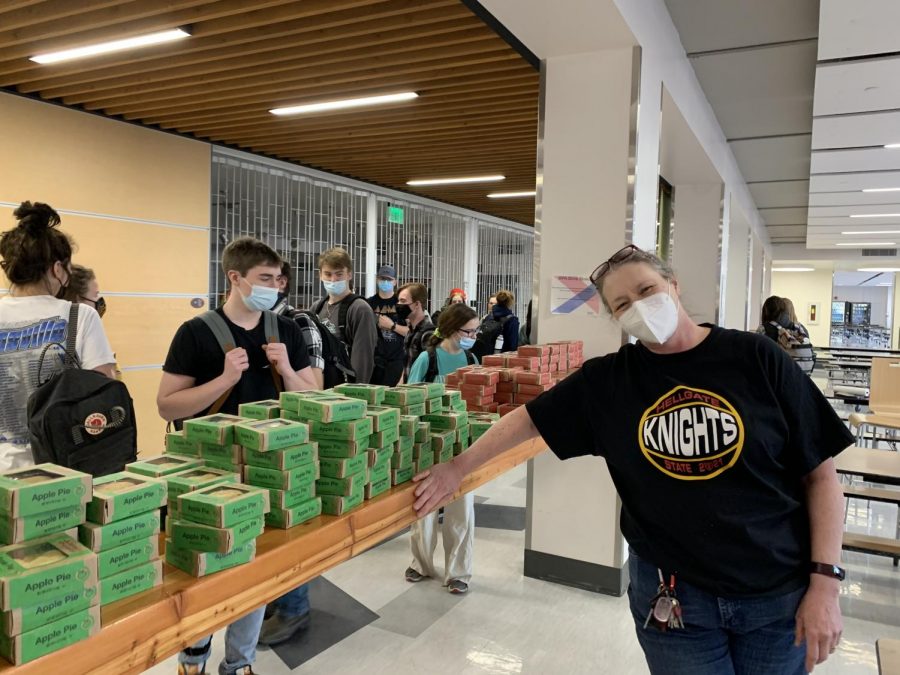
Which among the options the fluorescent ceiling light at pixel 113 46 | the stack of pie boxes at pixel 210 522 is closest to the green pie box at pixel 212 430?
the stack of pie boxes at pixel 210 522

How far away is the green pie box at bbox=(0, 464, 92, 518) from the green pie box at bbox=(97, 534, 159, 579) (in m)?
0.11

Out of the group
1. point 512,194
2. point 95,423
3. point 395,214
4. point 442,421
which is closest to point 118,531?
point 95,423

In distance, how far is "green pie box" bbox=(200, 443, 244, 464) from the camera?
1601 mm

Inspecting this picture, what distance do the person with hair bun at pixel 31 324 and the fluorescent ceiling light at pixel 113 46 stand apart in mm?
2449

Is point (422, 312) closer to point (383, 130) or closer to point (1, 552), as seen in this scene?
point (383, 130)

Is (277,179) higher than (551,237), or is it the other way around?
(277,179)

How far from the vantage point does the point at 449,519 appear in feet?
11.8

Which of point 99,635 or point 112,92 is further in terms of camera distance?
point 112,92

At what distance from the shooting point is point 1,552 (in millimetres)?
1059

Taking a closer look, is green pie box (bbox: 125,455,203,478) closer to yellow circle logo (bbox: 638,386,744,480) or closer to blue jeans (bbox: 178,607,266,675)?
blue jeans (bbox: 178,607,266,675)

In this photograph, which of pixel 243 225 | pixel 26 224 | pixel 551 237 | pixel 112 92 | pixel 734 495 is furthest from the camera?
pixel 243 225

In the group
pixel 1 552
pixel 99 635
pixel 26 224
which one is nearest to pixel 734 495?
pixel 99 635

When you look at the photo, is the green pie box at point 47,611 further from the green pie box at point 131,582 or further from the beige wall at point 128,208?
the beige wall at point 128,208

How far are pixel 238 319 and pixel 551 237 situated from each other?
203cm
